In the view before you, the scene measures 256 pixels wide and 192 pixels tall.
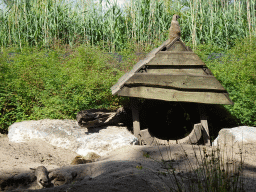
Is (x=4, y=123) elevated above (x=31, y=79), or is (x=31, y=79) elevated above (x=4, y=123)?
(x=31, y=79)

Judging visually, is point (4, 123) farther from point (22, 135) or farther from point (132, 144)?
point (132, 144)

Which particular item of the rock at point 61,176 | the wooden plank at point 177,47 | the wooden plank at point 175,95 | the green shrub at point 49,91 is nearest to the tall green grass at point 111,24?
the green shrub at point 49,91

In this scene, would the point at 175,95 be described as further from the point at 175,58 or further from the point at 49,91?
the point at 49,91

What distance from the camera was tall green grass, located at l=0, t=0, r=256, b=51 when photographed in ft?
35.4

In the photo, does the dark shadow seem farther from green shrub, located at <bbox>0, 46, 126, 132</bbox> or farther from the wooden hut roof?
the wooden hut roof

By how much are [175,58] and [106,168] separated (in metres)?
2.78

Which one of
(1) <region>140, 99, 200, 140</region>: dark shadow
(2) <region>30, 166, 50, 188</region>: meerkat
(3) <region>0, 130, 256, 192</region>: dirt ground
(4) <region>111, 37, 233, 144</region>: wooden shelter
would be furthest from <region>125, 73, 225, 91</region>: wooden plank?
(2) <region>30, 166, 50, 188</region>: meerkat

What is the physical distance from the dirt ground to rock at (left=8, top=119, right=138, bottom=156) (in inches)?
7.2

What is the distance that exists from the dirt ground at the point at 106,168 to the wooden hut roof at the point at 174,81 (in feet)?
3.26

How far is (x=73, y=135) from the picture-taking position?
570cm

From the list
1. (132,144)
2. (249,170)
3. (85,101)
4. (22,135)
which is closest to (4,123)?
(22,135)

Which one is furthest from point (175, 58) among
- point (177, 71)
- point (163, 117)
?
point (163, 117)

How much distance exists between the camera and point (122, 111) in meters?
6.23

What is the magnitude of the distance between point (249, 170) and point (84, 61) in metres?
5.40
